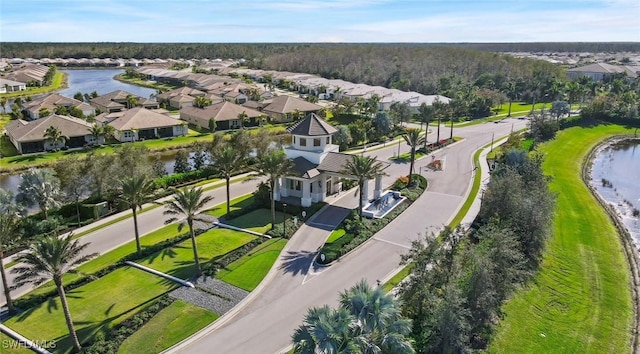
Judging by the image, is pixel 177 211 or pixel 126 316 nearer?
pixel 126 316

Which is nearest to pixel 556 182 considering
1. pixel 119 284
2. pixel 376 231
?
pixel 376 231

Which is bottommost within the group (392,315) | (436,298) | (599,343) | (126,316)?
(599,343)

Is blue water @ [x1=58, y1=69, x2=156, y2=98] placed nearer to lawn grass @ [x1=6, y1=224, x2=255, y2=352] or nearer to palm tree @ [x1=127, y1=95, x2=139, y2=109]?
palm tree @ [x1=127, y1=95, x2=139, y2=109]

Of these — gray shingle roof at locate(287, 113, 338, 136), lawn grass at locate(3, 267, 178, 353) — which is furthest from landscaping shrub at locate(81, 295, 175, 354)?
gray shingle roof at locate(287, 113, 338, 136)

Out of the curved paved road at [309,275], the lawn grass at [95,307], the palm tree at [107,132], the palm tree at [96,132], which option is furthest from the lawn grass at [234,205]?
the palm tree at [107,132]

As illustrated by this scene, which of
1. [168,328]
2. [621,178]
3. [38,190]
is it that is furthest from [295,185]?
[621,178]

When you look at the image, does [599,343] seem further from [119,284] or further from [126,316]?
[119,284]

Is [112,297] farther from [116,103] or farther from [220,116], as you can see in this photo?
[116,103]

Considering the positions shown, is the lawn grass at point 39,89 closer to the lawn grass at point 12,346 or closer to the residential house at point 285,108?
the residential house at point 285,108
